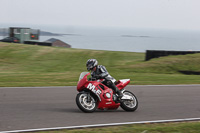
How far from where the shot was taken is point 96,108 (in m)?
8.27

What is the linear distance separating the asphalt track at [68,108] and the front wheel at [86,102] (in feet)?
0.45

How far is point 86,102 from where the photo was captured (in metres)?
8.12

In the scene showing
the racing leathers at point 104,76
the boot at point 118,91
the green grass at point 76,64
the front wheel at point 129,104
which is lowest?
the green grass at point 76,64

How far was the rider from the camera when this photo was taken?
8074mm

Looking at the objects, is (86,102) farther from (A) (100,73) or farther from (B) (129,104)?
(B) (129,104)

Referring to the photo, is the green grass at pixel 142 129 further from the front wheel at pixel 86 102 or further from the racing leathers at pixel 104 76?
the racing leathers at pixel 104 76

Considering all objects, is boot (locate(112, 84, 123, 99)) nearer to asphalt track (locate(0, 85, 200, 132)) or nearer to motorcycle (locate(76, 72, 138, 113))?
motorcycle (locate(76, 72, 138, 113))

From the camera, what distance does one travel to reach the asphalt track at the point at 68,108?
709 centimetres

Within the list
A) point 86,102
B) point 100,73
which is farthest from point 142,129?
point 100,73

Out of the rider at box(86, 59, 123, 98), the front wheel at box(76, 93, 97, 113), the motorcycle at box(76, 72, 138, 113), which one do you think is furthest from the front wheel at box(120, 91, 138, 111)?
the front wheel at box(76, 93, 97, 113)

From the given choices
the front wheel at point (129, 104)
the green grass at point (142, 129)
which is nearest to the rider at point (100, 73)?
the front wheel at point (129, 104)

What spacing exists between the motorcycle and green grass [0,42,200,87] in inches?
300

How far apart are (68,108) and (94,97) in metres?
Answer: 0.91

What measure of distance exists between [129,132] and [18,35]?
43.7m
